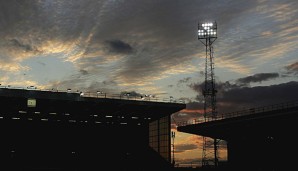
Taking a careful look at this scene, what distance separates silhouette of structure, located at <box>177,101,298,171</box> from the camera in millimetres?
56625

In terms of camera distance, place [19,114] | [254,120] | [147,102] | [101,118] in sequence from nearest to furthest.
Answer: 1. [254,120]
2. [147,102]
3. [19,114]
4. [101,118]

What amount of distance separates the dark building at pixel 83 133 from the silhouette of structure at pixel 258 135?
8456 millimetres

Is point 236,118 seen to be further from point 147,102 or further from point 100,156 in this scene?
point 100,156

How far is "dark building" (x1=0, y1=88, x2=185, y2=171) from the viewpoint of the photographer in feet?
212

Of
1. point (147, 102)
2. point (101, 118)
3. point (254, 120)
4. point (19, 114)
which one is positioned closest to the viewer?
point (254, 120)

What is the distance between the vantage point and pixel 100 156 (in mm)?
73375

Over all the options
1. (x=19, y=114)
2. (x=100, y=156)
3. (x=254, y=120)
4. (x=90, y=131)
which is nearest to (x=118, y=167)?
(x=100, y=156)

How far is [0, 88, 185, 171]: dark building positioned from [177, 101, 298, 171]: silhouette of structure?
846cm

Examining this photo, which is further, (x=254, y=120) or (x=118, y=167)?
(x=118, y=167)

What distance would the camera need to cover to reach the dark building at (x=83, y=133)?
212ft

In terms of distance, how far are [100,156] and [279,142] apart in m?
35.4

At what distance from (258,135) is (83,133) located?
3659 cm

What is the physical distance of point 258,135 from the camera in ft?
218

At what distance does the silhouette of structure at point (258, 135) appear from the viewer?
56.6 m
